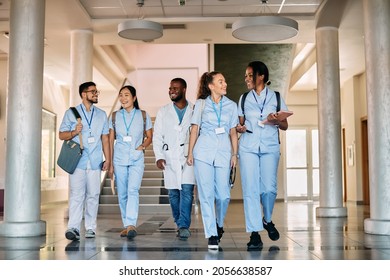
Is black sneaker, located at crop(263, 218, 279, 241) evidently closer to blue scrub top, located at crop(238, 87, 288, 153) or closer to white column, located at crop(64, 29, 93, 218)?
blue scrub top, located at crop(238, 87, 288, 153)

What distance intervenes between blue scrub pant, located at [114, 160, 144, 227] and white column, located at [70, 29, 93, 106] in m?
5.14

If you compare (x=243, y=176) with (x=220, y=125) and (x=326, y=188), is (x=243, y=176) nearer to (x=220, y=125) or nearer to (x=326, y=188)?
(x=220, y=125)

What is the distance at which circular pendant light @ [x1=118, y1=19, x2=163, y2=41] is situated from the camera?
9.45 metres

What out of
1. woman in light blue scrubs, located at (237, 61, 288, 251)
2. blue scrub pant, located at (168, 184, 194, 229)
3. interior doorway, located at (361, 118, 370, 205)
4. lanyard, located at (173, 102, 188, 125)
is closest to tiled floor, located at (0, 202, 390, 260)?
blue scrub pant, located at (168, 184, 194, 229)

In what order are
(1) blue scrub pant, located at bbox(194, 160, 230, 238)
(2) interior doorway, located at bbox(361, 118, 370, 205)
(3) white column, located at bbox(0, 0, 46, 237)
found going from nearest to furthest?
(1) blue scrub pant, located at bbox(194, 160, 230, 238), (3) white column, located at bbox(0, 0, 46, 237), (2) interior doorway, located at bbox(361, 118, 370, 205)

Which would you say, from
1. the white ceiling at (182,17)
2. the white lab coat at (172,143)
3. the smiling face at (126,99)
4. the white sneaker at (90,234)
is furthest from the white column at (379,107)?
the white sneaker at (90,234)

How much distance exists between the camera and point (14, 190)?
6.97 meters

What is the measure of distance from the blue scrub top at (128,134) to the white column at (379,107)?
324 centimetres

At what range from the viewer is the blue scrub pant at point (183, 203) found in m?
5.95

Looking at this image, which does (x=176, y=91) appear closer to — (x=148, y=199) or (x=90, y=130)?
(x=90, y=130)

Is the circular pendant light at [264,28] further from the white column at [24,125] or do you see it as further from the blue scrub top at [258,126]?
the blue scrub top at [258,126]

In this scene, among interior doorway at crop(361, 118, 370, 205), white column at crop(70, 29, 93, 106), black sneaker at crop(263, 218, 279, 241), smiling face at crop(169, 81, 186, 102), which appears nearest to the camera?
black sneaker at crop(263, 218, 279, 241)

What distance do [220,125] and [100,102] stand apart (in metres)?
16.4

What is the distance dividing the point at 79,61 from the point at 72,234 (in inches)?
233
